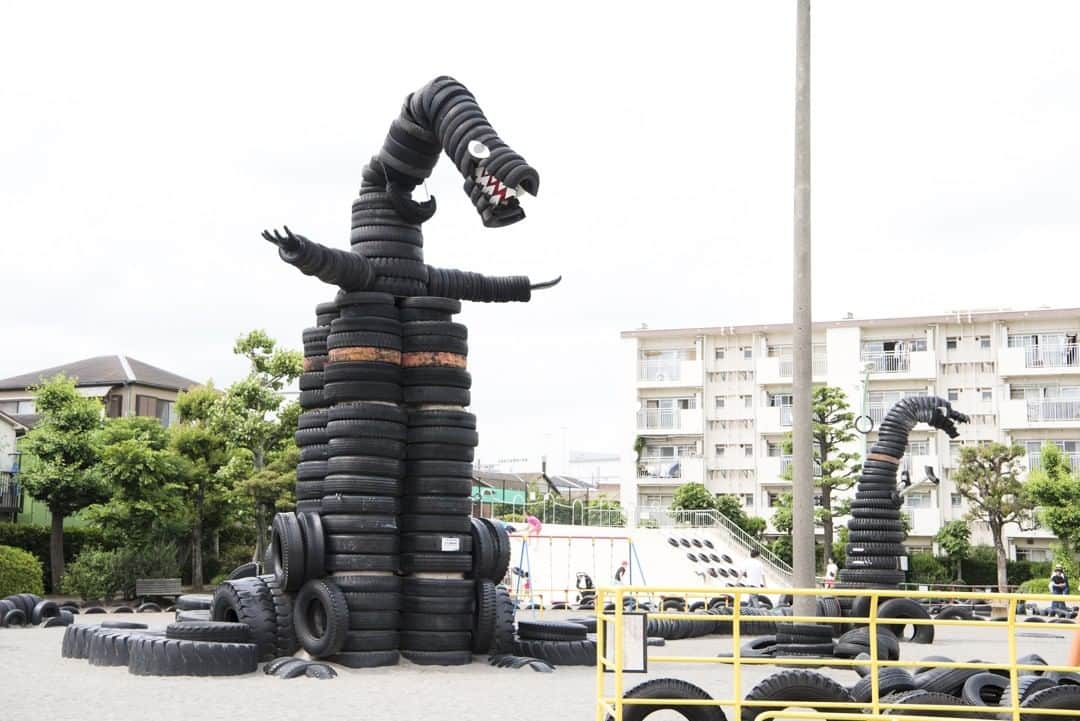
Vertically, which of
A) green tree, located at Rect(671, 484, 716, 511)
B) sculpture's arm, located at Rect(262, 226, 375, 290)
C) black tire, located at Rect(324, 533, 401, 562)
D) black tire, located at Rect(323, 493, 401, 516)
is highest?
sculpture's arm, located at Rect(262, 226, 375, 290)

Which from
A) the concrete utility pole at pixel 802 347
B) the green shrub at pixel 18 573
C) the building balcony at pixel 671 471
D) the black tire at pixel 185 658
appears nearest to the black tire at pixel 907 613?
the concrete utility pole at pixel 802 347

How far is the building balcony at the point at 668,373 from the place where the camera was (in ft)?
194

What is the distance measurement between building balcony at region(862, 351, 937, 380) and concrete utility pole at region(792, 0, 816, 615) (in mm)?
40278

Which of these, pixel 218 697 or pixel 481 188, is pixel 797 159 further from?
pixel 218 697

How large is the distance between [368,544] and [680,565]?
3000cm

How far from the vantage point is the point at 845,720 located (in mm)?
8969

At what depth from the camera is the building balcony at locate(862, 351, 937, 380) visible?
179ft

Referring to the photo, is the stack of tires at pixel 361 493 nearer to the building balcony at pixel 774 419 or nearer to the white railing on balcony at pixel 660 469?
the building balcony at pixel 774 419

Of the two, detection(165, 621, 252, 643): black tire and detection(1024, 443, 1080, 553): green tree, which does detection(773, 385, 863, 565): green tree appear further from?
detection(165, 621, 252, 643): black tire

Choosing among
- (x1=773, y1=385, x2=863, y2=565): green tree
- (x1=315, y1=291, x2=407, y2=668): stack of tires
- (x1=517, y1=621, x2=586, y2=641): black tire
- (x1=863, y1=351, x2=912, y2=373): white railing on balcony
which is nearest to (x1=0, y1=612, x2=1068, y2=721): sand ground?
(x1=315, y1=291, x2=407, y2=668): stack of tires

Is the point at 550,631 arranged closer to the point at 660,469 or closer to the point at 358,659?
the point at 358,659

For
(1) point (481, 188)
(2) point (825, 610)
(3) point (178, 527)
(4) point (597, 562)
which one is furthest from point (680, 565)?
(1) point (481, 188)

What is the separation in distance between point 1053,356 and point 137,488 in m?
37.9

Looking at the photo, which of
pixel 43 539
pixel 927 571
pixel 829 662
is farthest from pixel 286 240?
pixel 927 571
